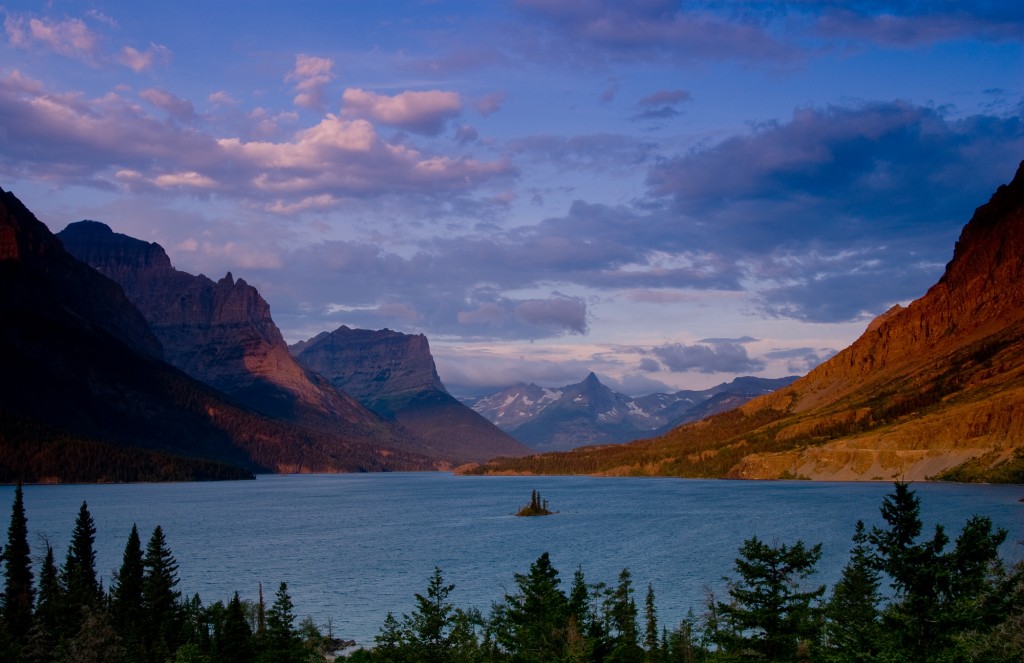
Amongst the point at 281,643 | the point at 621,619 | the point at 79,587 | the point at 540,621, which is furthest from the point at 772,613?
the point at 79,587

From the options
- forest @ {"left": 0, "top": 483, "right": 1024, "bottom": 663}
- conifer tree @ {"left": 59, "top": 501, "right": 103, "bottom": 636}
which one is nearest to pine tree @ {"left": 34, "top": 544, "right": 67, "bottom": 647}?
forest @ {"left": 0, "top": 483, "right": 1024, "bottom": 663}

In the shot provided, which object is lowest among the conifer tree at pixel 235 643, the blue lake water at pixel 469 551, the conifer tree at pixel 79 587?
the blue lake water at pixel 469 551

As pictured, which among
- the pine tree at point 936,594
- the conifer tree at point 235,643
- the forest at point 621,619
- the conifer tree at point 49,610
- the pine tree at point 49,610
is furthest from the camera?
the pine tree at point 49,610

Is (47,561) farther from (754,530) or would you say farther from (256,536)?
(754,530)

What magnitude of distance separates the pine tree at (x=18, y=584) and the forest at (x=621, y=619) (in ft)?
0.45

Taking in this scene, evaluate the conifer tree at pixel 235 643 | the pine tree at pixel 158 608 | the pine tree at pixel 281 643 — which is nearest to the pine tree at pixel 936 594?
the pine tree at pixel 281 643

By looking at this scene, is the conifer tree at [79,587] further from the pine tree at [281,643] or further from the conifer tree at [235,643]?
the pine tree at [281,643]

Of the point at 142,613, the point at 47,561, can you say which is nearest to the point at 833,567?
the point at 142,613

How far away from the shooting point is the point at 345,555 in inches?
5664

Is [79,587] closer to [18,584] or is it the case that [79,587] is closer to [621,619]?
[18,584]

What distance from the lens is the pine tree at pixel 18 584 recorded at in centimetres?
7775

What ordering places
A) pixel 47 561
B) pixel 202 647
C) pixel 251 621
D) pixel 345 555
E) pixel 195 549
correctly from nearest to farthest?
pixel 202 647
pixel 47 561
pixel 251 621
pixel 345 555
pixel 195 549

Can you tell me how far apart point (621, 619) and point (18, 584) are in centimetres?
5631

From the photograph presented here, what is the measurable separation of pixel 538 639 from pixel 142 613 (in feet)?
139
